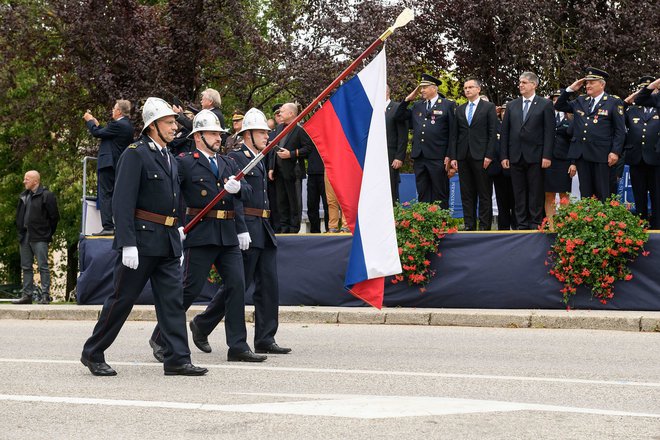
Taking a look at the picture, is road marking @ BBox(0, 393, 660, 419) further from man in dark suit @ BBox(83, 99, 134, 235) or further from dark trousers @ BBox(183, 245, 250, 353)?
man in dark suit @ BBox(83, 99, 134, 235)

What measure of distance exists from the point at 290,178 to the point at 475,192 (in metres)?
2.83

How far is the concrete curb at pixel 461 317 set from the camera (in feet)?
41.3

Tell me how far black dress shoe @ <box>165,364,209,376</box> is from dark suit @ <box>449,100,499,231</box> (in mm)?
7124

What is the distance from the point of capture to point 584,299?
13.6 metres

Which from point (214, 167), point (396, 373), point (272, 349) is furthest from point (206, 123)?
point (396, 373)

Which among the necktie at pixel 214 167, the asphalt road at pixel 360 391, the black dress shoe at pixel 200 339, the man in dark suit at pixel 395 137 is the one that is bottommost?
the asphalt road at pixel 360 391

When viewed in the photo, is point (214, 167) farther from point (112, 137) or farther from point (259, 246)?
point (112, 137)

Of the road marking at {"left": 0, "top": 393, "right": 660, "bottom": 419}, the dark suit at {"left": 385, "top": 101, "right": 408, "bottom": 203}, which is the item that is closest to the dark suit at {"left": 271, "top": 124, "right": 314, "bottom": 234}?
the dark suit at {"left": 385, "top": 101, "right": 408, "bottom": 203}

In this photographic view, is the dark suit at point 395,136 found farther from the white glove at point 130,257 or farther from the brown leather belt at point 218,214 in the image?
the white glove at point 130,257

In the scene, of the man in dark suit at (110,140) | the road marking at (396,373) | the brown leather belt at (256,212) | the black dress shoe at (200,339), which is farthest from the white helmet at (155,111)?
the man in dark suit at (110,140)

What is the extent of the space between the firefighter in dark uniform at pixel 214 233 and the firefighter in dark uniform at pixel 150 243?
0.67 meters

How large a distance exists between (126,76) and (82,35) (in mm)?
1227

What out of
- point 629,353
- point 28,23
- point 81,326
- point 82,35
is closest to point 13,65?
point 28,23

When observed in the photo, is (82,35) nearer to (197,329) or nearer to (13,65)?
(13,65)
